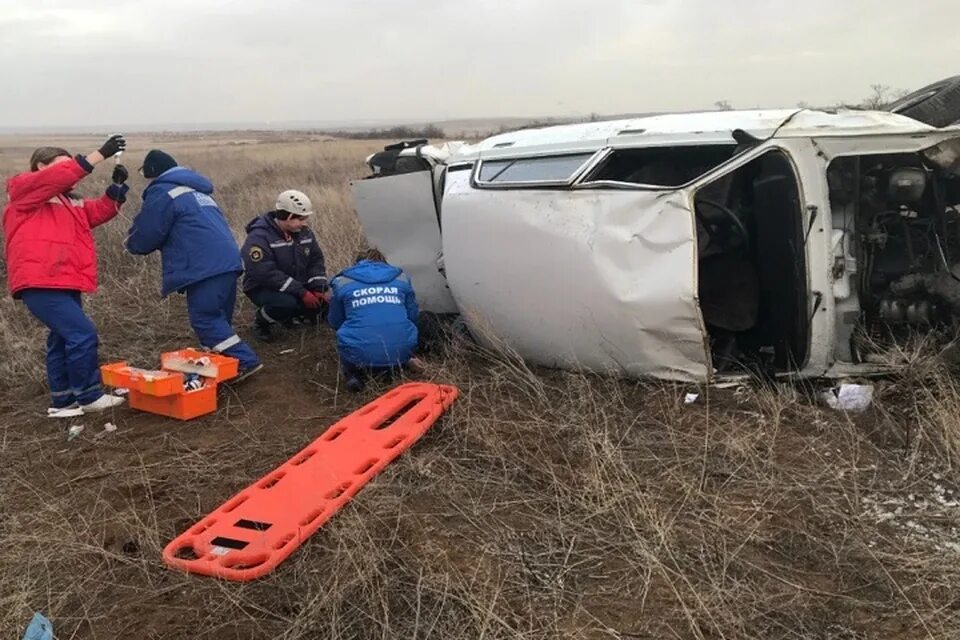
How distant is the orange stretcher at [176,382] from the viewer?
203 inches

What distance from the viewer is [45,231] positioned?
5223 mm

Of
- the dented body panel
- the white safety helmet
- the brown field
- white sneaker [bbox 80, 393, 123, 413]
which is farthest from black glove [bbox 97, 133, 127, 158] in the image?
the dented body panel

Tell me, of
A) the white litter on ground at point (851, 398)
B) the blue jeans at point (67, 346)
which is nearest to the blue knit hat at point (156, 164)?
the blue jeans at point (67, 346)

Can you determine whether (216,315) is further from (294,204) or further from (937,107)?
(937,107)

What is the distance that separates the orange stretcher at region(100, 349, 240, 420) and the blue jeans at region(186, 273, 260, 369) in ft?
1.10

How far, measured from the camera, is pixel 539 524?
12.1 ft

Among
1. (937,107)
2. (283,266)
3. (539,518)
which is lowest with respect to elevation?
(539,518)

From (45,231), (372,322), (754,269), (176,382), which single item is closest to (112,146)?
(45,231)

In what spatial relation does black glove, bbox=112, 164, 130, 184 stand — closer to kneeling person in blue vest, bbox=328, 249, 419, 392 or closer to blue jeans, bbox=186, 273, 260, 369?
blue jeans, bbox=186, 273, 260, 369

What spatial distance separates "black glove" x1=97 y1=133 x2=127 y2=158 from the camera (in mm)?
5293

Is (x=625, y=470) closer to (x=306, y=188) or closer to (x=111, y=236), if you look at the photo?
(x=111, y=236)

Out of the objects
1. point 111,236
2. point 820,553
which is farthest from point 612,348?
point 111,236

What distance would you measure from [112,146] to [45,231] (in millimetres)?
696

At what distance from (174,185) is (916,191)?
4.81 metres
